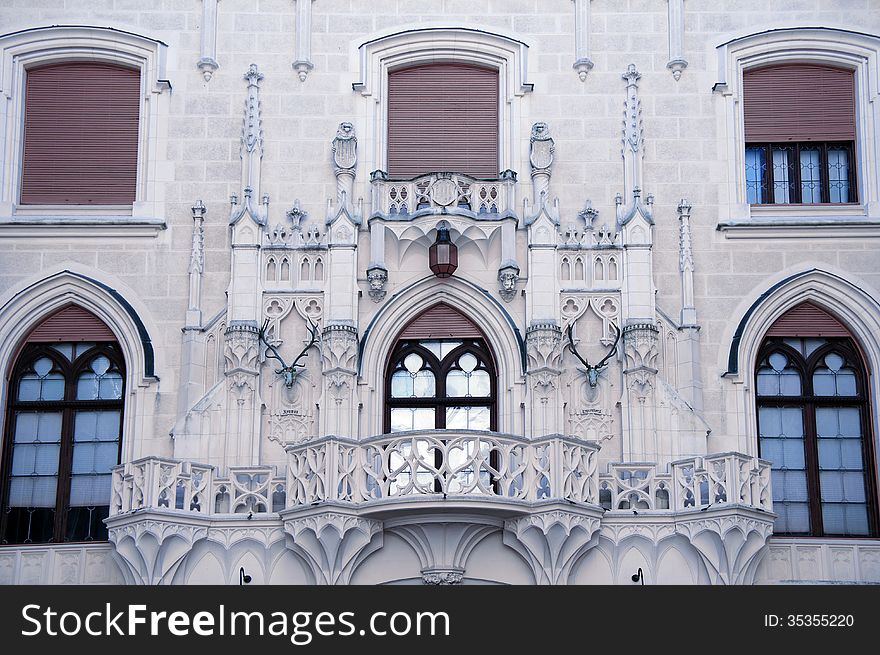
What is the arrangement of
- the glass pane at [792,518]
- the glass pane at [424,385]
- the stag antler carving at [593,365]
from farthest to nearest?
the glass pane at [424,385]
the stag antler carving at [593,365]
the glass pane at [792,518]

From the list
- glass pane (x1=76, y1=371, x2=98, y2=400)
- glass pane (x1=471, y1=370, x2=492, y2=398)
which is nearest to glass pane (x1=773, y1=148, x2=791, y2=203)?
glass pane (x1=471, y1=370, x2=492, y2=398)

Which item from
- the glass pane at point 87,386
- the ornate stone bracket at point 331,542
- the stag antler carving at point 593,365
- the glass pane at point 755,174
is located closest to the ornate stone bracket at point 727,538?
the stag antler carving at point 593,365

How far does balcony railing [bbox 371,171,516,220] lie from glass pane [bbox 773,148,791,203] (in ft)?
13.0

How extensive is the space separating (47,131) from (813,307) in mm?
11645

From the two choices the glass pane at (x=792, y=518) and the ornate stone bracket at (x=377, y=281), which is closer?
the glass pane at (x=792, y=518)

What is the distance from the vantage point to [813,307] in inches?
976

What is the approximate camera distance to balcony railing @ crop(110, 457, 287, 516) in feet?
74.5

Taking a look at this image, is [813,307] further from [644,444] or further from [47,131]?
[47,131]

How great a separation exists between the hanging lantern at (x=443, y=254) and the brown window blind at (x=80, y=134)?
4647 millimetres

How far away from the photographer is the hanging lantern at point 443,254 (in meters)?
24.2

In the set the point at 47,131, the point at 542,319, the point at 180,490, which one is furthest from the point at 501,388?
the point at 47,131

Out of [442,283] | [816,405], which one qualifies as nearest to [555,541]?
[442,283]

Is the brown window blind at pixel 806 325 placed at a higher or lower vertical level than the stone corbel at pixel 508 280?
lower

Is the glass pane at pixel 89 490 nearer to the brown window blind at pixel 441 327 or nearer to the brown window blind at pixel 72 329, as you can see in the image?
the brown window blind at pixel 72 329
